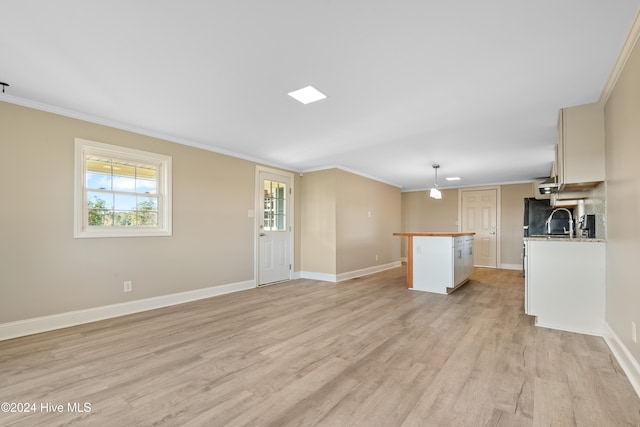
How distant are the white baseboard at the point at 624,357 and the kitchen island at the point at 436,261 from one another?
2.10m

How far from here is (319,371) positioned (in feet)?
7.32

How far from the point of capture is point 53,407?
1795 mm

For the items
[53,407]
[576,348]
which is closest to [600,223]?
[576,348]

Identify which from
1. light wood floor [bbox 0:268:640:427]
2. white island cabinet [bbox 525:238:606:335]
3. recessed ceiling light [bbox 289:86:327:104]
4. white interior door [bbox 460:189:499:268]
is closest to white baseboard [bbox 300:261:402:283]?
light wood floor [bbox 0:268:640:427]

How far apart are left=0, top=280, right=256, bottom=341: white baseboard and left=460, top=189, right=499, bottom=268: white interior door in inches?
265

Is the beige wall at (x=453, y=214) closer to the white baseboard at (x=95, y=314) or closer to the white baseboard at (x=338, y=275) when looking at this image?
the white baseboard at (x=338, y=275)

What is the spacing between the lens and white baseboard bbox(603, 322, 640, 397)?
199cm

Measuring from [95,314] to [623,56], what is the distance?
550cm

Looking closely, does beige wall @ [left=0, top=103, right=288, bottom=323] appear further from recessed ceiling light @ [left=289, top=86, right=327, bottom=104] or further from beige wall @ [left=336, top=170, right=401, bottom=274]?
beige wall @ [left=336, top=170, right=401, bottom=274]

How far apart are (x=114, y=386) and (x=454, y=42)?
333cm

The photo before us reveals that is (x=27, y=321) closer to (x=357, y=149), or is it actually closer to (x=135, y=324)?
(x=135, y=324)

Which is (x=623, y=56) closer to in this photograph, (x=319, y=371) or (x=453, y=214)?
(x=319, y=371)
